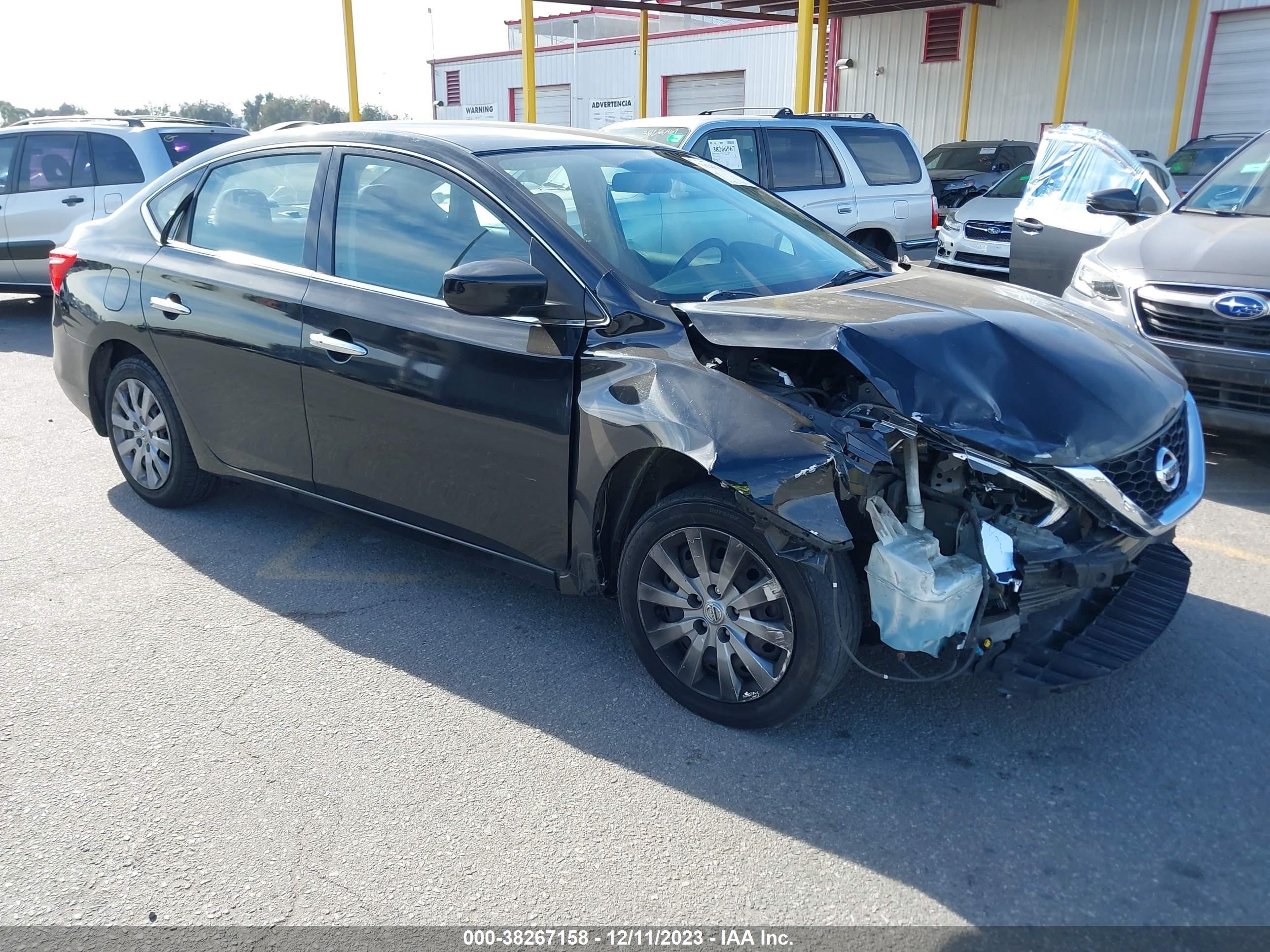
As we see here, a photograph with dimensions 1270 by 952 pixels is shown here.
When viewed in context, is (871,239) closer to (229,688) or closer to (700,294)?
(700,294)

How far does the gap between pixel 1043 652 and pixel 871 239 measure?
7608 millimetres

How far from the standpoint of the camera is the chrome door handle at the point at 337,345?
382 cm

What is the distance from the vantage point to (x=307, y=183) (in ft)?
13.6

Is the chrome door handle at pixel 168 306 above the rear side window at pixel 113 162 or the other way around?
the other way around

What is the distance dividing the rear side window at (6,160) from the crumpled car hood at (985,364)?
31.2ft

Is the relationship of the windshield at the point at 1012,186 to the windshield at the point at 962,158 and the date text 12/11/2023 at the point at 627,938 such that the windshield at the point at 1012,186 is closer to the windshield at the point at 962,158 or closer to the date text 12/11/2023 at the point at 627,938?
the windshield at the point at 962,158

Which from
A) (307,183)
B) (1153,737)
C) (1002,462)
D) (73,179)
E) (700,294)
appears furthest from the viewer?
(73,179)

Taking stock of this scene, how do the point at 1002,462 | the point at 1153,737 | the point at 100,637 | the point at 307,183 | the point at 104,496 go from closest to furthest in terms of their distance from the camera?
the point at 1002,462, the point at 1153,737, the point at 100,637, the point at 307,183, the point at 104,496

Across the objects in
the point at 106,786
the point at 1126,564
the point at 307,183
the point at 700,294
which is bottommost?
the point at 106,786

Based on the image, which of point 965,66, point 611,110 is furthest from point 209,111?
point 965,66

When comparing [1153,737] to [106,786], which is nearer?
[106,786]

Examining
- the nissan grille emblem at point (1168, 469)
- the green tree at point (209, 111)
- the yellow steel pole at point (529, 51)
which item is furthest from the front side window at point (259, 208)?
the green tree at point (209, 111)

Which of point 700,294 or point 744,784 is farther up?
point 700,294

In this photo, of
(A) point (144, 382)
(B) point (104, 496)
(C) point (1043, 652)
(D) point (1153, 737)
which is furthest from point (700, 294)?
(B) point (104, 496)
